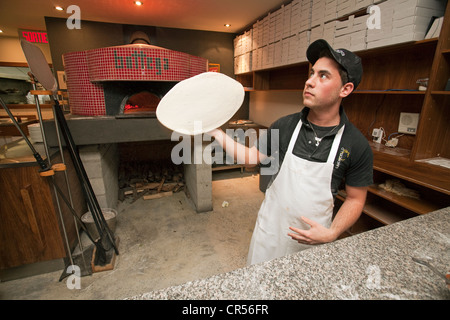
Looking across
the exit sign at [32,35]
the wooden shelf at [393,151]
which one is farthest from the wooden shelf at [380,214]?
the exit sign at [32,35]

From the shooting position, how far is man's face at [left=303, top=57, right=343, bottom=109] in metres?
1.00

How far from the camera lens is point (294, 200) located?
111cm

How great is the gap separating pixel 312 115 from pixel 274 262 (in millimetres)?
794

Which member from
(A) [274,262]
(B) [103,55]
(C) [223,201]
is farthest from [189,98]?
(C) [223,201]

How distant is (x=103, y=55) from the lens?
7.76 ft

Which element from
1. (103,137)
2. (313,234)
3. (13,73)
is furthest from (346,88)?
(13,73)

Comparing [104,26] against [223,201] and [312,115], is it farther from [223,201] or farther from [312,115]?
[312,115]

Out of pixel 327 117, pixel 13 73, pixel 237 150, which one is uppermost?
pixel 13 73

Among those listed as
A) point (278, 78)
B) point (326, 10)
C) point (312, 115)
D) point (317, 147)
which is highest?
point (326, 10)

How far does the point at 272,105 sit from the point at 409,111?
2.43m

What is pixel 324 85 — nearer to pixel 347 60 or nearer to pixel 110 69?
pixel 347 60

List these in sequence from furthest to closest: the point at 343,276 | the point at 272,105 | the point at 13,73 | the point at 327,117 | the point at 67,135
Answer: the point at 13,73, the point at 272,105, the point at 67,135, the point at 327,117, the point at 343,276
